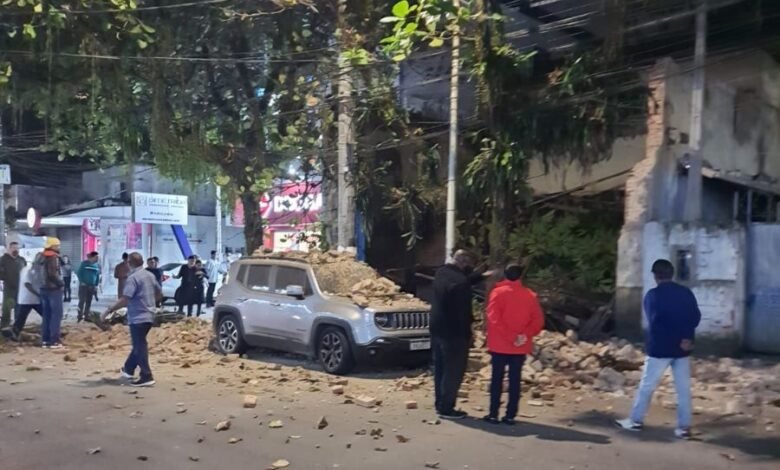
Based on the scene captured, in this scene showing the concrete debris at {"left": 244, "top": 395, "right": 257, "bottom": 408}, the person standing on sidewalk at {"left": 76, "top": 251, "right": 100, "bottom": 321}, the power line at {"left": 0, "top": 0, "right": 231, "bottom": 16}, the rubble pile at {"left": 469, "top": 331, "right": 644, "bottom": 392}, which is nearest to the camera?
the concrete debris at {"left": 244, "top": 395, "right": 257, "bottom": 408}

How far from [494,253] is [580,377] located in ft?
12.5

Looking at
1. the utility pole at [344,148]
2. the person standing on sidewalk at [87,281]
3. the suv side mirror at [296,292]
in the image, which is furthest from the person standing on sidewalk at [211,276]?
the suv side mirror at [296,292]

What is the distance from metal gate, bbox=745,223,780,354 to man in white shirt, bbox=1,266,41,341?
474 inches

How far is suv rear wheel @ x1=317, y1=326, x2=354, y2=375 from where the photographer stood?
12.2m

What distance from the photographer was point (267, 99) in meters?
17.5

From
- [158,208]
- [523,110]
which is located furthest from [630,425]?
[158,208]

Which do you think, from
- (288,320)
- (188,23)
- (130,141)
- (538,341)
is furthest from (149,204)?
(538,341)

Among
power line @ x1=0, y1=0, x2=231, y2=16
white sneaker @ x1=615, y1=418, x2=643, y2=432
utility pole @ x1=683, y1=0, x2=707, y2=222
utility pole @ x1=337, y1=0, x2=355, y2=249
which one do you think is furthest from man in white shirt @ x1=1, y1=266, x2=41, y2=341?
utility pole @ x1=683, y1=0, x2=707, y2=222

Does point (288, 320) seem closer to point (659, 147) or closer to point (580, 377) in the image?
point (580, 377)

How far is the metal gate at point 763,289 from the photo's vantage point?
40.8 feet

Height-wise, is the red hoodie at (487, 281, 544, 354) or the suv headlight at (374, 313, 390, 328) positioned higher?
the red hoodie at (487, 281, 544, 354)

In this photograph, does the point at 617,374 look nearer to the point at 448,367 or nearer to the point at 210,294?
the point at 448,367

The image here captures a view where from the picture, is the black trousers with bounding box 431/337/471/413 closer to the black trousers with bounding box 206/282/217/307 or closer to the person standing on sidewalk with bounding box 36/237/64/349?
the person standing on sidewalk with bounding box 36/237/64/349

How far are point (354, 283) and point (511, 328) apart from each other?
5005mm
